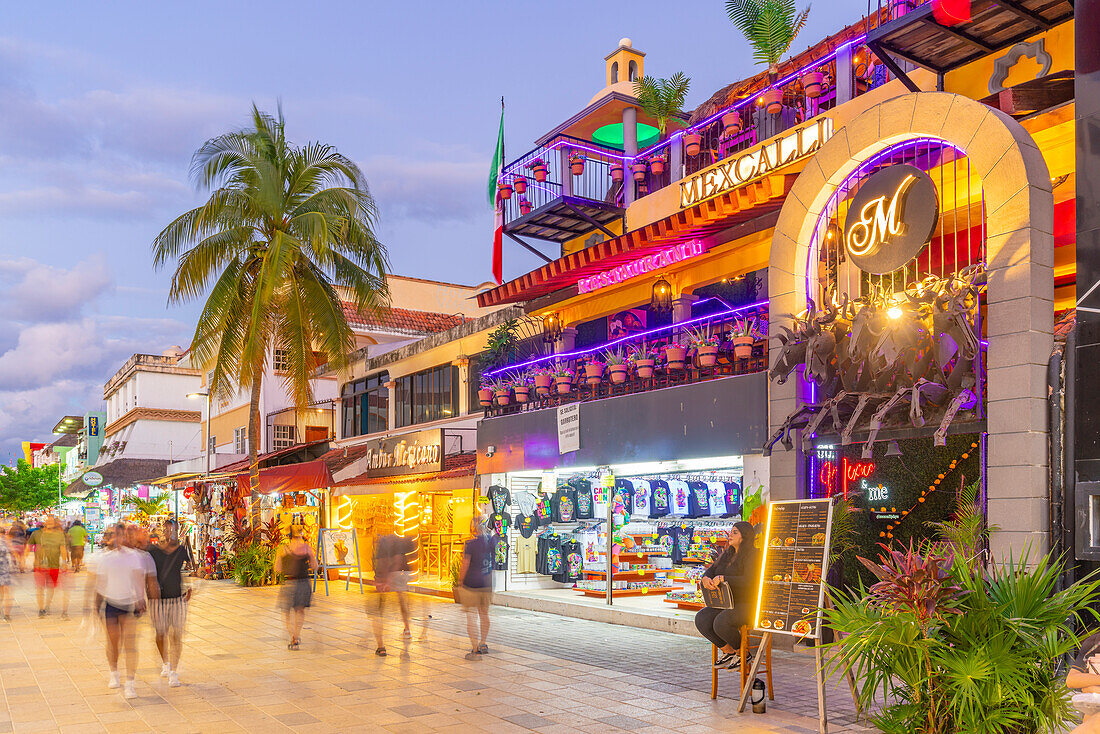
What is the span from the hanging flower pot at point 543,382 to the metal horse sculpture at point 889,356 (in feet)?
20.7

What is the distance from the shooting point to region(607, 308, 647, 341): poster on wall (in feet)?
57.9

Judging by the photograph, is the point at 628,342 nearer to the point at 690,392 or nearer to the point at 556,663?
the point at 690,392

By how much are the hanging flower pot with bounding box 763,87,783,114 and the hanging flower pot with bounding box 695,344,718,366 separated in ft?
13.2

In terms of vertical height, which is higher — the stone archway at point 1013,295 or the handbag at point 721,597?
the stone archway at point 1013,295

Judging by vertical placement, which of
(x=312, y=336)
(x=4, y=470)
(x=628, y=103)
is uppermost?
(x=628, y=103)

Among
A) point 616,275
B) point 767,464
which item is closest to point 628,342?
point 616,275

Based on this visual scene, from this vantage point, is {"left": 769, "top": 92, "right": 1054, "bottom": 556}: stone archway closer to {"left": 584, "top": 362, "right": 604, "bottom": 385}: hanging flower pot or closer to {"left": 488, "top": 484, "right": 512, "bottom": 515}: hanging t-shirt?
{"left": 584, "top": 362, "right": 604, "bottom": 385}: hanging flower pot

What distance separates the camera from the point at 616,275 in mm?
16938

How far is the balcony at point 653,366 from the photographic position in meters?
13.7

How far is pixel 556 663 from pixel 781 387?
4568 millimetres

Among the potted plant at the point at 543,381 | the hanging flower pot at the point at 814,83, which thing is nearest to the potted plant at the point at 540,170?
the potted plant at the point at 543,381

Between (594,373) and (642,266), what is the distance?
204 centimetres

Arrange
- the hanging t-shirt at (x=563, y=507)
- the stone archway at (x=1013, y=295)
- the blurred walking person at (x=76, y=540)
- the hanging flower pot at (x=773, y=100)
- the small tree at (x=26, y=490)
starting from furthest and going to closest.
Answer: the small tree at (x=26, y=490) < the blurred walking person at (x=76, y=540) < the hanging t-shirt at (x=563, y=507) < the hanging flower pot at (x=773, y=100) < the stone archway at (x=1013, y=295)

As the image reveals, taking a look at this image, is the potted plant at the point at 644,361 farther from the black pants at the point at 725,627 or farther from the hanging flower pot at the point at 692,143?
the black pants at the point at 725,627
